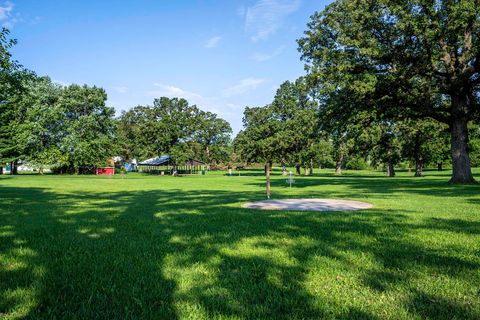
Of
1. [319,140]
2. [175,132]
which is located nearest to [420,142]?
[319,140]

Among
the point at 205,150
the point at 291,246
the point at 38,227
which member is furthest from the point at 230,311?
the point at 205,150

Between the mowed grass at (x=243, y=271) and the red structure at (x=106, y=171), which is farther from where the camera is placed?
the red structure at (x=106, y=171)

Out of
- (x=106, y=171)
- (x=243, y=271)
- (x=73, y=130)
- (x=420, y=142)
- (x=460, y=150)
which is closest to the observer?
(x=243, y=271)

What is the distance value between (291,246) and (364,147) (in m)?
44.6

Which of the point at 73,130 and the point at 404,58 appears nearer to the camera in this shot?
the point at 404,58

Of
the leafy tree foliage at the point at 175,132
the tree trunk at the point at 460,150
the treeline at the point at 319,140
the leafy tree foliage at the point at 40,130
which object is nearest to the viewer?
the tree trunk at the point at 460,150

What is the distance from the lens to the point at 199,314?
10.5 feet

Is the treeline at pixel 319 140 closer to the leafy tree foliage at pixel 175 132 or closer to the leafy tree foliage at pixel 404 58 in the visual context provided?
the leafy tree foliage at pixel 404 58

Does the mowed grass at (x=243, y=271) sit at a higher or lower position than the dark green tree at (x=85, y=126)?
lower

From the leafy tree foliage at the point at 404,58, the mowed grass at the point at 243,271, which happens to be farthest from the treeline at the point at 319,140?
the mowed grass at the point at 243,271

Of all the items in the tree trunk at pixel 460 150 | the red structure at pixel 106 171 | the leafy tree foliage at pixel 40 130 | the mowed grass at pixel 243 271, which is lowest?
the mowed grass at pixel 243 271

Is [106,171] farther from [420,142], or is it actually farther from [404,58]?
[404,58]

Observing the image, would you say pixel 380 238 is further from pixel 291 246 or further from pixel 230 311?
pixel 230 311

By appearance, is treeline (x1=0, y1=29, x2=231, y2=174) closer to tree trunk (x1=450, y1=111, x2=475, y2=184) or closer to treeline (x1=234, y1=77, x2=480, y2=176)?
treeline (x1=234, y1=77, x2=480, y2=176)
